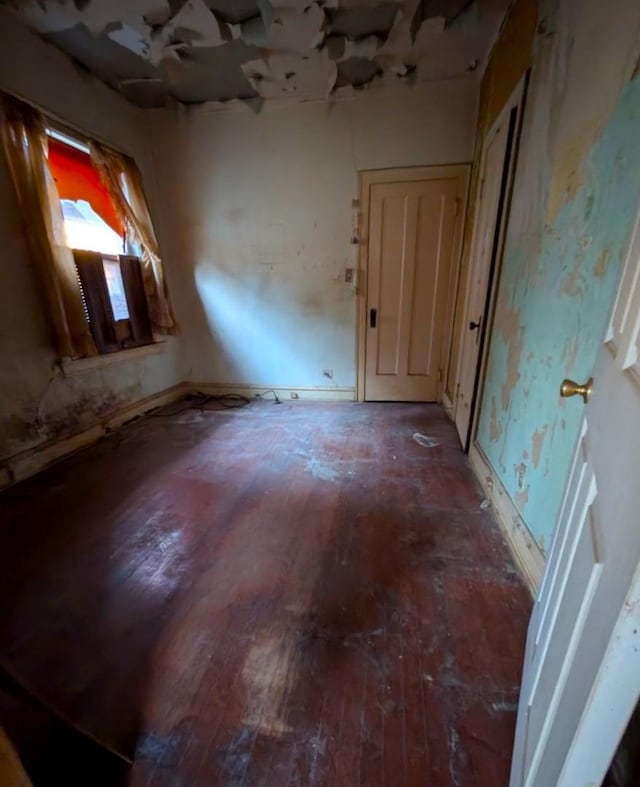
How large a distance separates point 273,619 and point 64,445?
225cm

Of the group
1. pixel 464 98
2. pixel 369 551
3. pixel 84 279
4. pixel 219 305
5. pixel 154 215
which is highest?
pixel 464 98

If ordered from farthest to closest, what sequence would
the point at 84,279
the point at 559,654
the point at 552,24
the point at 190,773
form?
the point at 84,279
the point at 552,24
the point at 190,773
the point at 559,654

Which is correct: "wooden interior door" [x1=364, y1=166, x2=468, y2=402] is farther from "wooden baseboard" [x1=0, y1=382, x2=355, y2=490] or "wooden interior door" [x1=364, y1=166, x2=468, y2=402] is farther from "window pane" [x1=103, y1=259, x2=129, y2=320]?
"window pane" [x1=103, y1=259, x2=129, y2=320]

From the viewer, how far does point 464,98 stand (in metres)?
2.79

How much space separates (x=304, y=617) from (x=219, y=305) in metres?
3.18

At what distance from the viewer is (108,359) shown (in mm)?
2910

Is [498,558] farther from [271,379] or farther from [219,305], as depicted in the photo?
[219,305]

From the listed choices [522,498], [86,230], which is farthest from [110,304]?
[522,498]

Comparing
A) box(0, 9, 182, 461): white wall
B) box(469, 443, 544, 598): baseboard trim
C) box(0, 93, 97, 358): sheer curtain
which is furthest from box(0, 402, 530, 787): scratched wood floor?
box(0, 93, 97, 358): sheer curtain

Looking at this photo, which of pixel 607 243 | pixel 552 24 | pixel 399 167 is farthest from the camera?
pixel 399 167

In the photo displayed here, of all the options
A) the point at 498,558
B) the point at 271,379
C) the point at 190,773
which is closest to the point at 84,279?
the point at 271,379

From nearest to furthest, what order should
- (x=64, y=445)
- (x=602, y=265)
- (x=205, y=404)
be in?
1. (x=602, y=265)
2. (x=64, y=445)
3. (x=205, y=404)

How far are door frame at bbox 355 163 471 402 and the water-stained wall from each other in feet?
4.37

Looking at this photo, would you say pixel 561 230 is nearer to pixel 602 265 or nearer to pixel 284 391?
pixel 602 265
